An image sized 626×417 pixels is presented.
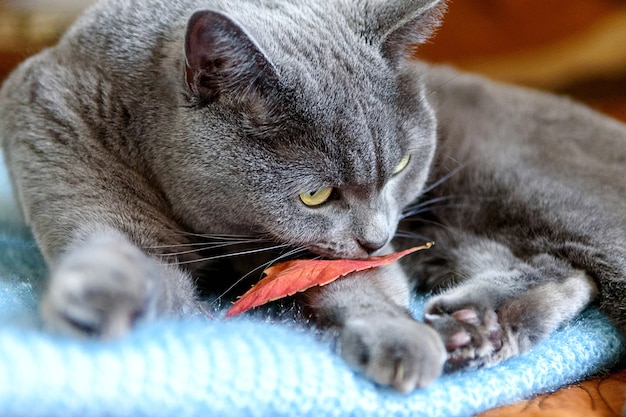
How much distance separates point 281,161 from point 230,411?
0.37 meters

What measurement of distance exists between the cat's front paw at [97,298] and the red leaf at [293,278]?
0.23 meters

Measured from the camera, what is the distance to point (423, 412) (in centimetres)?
77

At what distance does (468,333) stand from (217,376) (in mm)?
381

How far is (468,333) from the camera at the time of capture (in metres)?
0.91

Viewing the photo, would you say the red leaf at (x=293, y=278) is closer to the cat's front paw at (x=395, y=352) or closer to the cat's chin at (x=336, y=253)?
the cat's chin at (x=336, y=253)

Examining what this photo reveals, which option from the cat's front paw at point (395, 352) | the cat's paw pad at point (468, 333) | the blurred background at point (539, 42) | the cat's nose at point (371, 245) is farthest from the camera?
the blurred background at point (539, 42)

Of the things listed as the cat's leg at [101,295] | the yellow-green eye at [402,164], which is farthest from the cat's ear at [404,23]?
the cat's leg at [101,295]

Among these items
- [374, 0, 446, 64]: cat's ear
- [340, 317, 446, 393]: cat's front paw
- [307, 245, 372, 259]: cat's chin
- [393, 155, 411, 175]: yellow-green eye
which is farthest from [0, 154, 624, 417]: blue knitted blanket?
[374, 0, 446, 64]: cat's ear

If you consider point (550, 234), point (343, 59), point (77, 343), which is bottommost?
point (550, 234)

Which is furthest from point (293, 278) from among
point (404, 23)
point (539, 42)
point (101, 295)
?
point (539, 42)

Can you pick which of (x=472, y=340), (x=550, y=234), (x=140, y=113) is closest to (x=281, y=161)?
(x=140, y=113)

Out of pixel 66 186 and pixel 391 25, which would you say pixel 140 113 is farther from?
pixel 391 25

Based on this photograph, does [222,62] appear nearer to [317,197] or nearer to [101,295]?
[317,197]

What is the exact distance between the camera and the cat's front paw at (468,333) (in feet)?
2.90
